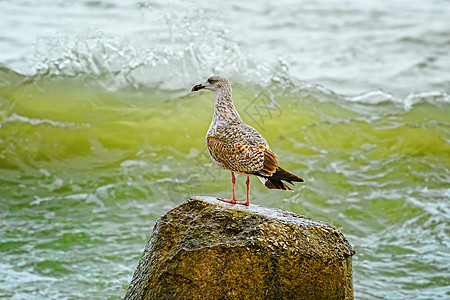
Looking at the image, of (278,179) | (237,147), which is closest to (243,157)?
(237,147)

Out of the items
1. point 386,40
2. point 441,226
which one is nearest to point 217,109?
point 441,226

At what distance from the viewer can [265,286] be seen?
3707mm

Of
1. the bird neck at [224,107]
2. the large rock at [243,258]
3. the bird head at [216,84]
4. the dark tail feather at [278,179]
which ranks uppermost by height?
the bird head at [216,84]

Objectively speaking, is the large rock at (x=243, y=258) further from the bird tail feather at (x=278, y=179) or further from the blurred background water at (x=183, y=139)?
the blurred background water at (x=183, y=139)

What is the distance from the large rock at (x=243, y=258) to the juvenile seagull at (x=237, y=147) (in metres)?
0.25

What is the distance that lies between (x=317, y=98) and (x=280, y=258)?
791cm

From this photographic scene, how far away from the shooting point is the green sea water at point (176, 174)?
687 centimetres

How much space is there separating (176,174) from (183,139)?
3.03ft

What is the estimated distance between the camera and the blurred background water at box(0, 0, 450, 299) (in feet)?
23.5

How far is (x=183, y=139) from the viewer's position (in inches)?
404

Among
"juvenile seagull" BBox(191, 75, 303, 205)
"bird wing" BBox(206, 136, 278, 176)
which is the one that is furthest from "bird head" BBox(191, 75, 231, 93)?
"bird wing" BBox(206, 136, 278, 176)

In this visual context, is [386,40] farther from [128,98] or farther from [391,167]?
[128,98]

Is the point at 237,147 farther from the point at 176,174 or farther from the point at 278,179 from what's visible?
the point at 176,174

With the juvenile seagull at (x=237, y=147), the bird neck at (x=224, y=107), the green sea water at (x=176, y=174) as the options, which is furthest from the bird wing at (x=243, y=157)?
the green sea water at (x=176, y=174)
